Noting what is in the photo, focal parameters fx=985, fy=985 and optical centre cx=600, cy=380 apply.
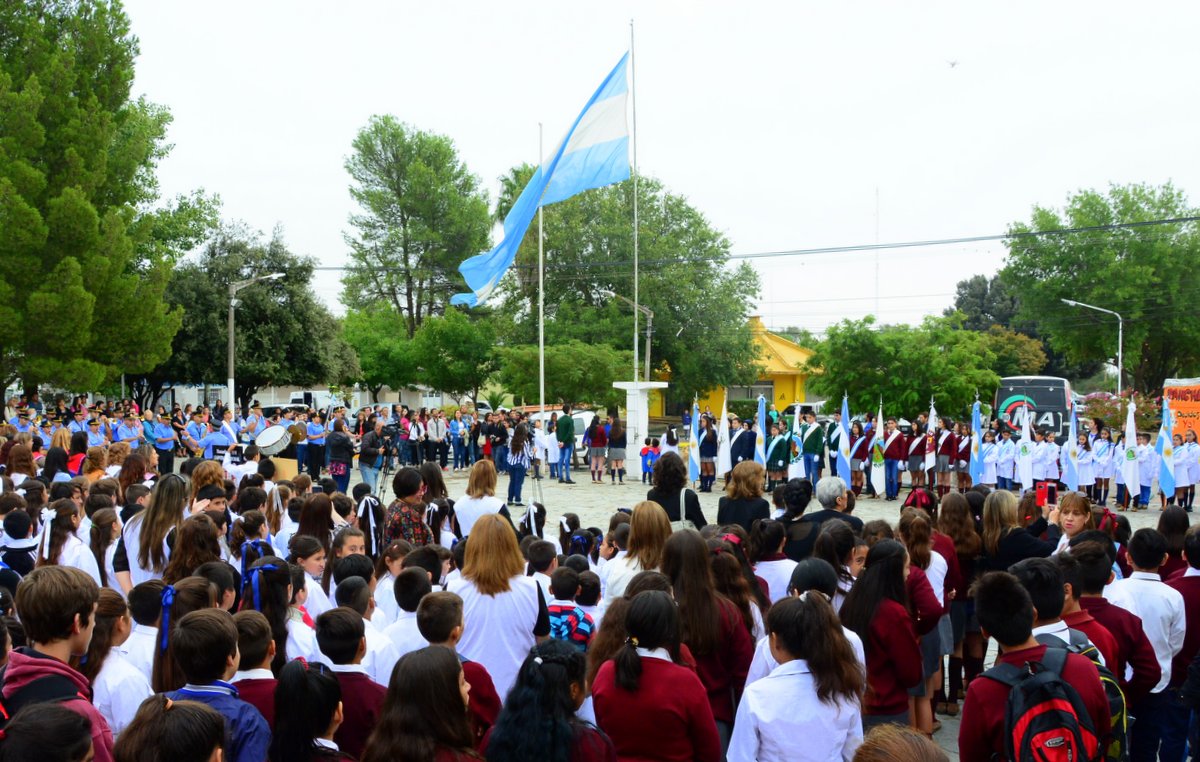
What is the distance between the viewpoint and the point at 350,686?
3939mm

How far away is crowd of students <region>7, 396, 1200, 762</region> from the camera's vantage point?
3.29 metres

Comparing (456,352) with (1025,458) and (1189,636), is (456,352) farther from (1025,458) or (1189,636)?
(1189,636)

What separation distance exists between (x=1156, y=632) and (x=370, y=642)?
4.08m

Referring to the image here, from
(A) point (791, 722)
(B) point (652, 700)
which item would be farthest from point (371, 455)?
(A) point (791, 722)

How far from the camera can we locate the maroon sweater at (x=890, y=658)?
4.85 m

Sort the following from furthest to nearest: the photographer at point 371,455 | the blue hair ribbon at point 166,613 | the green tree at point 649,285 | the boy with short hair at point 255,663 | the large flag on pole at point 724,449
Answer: the green tree at point 649,285 < the large flag on pole at point 724,449 < the photographer at point 371,455 < the blue hair ribbon at point 166,613 < the boy with short hair at point 255,663

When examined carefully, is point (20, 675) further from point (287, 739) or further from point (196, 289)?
point (196, 289)

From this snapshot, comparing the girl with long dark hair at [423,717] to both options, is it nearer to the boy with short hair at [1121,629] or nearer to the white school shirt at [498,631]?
the white school shirt at [498,631]

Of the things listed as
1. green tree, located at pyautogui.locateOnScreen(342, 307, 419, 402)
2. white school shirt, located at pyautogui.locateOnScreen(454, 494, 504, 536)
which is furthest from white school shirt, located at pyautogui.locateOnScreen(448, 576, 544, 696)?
green tree, located at pyautogui.locateOnScreen(342, 307, 419, 402)

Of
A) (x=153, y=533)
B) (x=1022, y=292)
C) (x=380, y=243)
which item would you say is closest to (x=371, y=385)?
(x=380, y=243)

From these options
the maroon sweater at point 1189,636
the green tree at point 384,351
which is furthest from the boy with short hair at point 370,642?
the green tree at point 384,351

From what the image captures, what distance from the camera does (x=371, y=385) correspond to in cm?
5647

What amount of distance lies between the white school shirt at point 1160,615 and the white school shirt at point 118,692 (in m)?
4.79

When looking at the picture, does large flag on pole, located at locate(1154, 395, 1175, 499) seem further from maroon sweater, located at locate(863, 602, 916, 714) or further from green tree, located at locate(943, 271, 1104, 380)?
green tree, located at locate(943, 271, 1104, 380)
